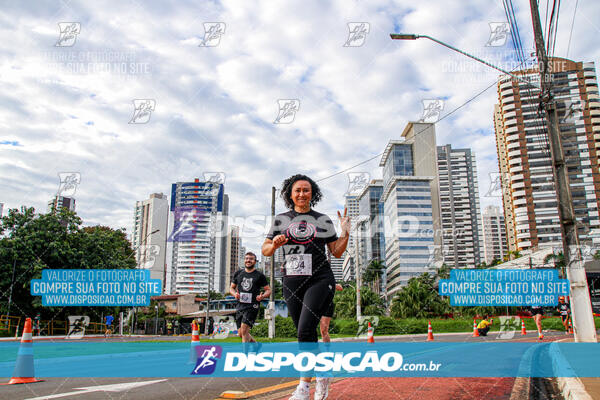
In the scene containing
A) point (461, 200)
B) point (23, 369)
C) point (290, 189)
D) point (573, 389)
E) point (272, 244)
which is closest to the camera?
point (573, 389)

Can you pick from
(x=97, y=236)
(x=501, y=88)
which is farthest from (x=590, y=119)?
(x=97, y=236)

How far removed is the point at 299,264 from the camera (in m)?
3.54

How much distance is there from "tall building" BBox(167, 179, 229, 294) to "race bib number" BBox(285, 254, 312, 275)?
166008 millimetres

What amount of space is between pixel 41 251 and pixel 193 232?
6452 inches

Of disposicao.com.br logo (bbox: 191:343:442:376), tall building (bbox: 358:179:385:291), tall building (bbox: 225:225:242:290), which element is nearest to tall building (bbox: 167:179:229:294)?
tall building (bbox: 225:225:242:290)

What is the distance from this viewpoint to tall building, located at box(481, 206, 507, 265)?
184400 millimetres

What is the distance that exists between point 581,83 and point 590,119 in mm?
9796

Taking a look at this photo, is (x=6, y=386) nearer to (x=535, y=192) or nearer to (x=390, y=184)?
(x=535, y=192)

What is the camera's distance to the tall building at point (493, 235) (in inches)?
7260

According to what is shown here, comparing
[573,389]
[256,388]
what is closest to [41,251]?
[256,388]

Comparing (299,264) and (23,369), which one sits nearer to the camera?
(299,264)

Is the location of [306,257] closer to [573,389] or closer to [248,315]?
[573,389]

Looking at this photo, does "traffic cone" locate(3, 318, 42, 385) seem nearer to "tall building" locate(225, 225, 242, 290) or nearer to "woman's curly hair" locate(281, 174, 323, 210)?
"woman's curly hair" locate(281, 174, 323, 210)

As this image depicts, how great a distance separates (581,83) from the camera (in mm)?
104938
